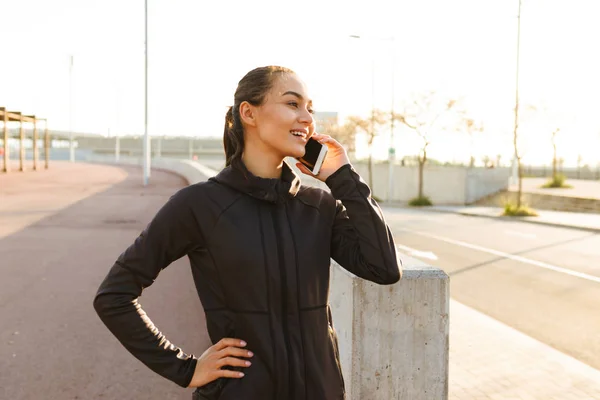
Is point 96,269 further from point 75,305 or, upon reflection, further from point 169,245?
point 169,245

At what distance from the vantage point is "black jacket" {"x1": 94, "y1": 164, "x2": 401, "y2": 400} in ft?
6.18

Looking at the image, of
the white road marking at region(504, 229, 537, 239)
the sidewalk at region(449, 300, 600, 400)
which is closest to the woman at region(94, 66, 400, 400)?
the sidewalk at region(449, 300, 600, 400)

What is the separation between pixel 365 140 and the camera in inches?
1877

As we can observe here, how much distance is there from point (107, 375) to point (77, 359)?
0.51 meters

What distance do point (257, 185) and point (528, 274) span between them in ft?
33.9

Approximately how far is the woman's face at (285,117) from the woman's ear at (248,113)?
0.01m

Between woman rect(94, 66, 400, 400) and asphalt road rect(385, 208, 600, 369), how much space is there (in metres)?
5.06

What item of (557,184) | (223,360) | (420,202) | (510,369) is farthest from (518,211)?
(223,360)

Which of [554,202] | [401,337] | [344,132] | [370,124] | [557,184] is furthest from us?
[344,132]

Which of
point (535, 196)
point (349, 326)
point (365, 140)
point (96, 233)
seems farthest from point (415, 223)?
point (365, 140)

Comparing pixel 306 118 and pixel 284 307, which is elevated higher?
pixel 306 118

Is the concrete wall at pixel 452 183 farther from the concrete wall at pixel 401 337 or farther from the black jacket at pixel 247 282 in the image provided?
the black jacket at pixel 247 282

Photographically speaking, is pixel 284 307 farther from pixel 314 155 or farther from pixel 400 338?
pixel 400 338

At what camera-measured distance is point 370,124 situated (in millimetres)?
46281
